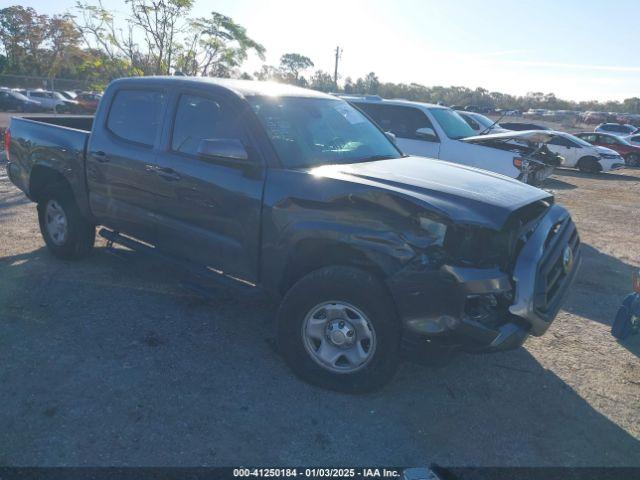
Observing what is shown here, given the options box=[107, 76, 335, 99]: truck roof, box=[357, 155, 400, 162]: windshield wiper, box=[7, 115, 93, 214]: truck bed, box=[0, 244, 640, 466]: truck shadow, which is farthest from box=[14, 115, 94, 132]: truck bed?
box=[357, 155, 400, 162]: windshield wiper

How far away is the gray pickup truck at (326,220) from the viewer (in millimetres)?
2943

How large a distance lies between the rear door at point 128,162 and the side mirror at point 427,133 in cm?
496

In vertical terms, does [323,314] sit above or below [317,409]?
above

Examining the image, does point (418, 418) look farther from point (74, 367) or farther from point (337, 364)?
point (74, 367)

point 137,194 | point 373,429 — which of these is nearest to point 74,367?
point 137,194

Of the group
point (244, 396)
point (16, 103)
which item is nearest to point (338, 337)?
point (244, 396)

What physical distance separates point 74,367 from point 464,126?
26.8 feet

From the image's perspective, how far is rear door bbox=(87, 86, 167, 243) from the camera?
432cm

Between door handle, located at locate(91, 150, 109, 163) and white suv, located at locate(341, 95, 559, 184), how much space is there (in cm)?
494

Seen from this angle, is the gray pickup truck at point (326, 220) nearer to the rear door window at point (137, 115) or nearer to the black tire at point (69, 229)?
the rear door window at point (137, 115)

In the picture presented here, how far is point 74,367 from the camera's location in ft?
11.6

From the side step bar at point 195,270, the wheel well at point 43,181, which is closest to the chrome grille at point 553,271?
the side step bar at point 195,270

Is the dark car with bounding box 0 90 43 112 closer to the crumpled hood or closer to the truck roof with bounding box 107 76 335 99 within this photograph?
the truck roof with bounding box 107 76 335 99

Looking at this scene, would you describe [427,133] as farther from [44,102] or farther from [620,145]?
[44,102]
